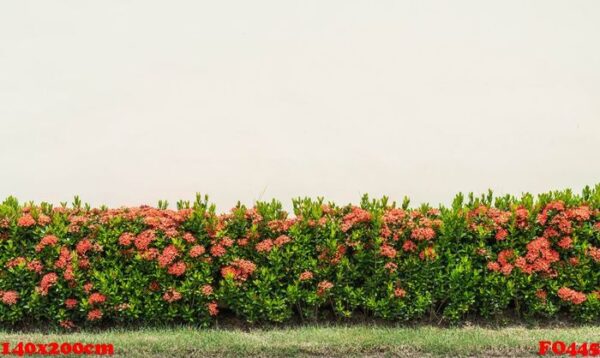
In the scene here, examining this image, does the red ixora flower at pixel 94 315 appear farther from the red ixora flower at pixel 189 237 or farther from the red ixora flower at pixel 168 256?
the red ixora flower at pixel 189 237

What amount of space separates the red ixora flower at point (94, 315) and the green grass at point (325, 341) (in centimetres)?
40

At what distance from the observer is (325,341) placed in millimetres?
9312

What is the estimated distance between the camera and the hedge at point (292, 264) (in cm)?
1062

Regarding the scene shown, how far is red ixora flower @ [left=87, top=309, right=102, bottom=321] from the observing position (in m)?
10.6

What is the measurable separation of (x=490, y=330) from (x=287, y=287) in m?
3.18

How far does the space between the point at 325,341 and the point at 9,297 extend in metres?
5.06

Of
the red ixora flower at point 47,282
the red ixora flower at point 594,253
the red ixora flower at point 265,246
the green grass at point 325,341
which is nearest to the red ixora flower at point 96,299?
the green grass at point 325,341

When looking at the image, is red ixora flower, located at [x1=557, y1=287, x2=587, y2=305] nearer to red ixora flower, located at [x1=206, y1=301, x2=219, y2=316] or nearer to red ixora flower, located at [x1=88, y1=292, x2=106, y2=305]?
red ixora flower, located at [x1=206, y1=301, x2=219, y2=316]

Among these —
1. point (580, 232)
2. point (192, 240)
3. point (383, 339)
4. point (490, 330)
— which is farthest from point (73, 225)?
point (580, 232)

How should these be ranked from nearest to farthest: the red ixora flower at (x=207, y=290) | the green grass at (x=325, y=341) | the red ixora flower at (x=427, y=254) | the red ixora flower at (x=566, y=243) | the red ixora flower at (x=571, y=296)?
1. the green grass at (x=325, y=341)
2. the red ixora flower at (x=207, y=290)
3. the red ixora flower at (x=427, y=254)
4. the red ixora flower at (x=571, y=296)
5. the red ixora flower at (x=566, y=243)

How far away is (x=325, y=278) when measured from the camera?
10.7m

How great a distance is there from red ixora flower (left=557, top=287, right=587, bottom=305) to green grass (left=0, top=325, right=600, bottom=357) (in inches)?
33.0

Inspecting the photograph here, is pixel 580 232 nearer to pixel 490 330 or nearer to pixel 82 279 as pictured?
pixel 490 330

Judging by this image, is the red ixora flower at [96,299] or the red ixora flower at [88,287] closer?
the red ixora flower at [96,299]
